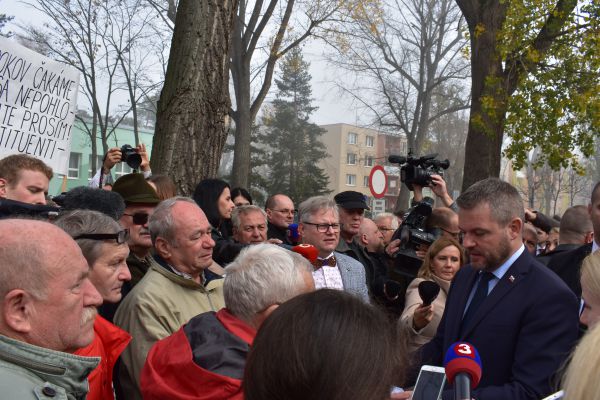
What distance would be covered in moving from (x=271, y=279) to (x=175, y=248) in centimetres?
117

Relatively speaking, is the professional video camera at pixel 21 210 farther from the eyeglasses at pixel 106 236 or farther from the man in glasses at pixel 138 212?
the man in glasses at pixel 138 212

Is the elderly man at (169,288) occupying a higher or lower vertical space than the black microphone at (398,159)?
lower

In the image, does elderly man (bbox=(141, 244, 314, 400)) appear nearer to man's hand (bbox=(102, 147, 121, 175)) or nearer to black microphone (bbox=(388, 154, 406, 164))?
man's hand (bbox=(102, 147, 121, 175))

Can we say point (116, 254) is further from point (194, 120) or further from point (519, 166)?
point (519, 166)

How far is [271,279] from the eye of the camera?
2752 mm

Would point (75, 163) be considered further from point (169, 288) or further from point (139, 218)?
point (169, 288)

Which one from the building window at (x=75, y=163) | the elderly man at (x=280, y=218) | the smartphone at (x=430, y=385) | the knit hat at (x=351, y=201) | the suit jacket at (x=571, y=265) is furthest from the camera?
the building window at (x=75, y=163)

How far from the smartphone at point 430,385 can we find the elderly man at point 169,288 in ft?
4.93

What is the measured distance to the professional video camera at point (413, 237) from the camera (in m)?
5.43

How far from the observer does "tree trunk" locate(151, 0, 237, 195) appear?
6.06 metres

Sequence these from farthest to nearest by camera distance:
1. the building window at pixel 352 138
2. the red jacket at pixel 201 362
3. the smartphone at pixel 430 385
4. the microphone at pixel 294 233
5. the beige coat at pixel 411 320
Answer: the building window at pixel 352 138 → the microphone at pixel 294 233 → the beige coat at pixel 411 320 → the red jacket at pixel 201 362 → the smartphone at pixel 430 385

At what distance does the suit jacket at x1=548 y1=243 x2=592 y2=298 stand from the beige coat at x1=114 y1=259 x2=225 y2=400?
2.41 metres

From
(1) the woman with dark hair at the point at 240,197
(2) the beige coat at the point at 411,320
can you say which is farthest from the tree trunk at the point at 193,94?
(2) the beige coat at the point at 411,320

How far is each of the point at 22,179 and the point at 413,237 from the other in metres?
2.97
